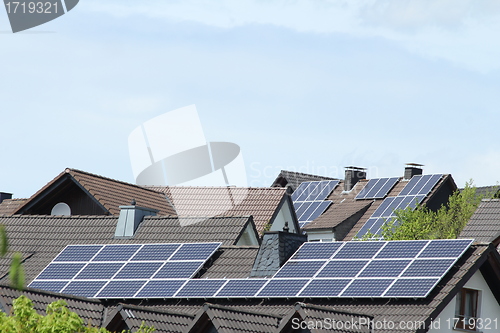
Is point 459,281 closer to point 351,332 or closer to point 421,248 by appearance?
point 421,248

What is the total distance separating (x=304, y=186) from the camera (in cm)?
4881

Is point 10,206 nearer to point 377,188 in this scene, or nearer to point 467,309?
point 377,188

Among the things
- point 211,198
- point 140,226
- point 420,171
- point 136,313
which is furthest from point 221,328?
point 420,171

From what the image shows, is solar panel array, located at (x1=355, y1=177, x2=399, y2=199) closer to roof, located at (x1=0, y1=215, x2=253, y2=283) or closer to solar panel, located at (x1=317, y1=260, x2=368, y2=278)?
roof, located at (x1=0, y1=215, x2=253, y2=283)


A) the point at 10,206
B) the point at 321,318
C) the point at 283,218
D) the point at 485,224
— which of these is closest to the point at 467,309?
the point at 321,318

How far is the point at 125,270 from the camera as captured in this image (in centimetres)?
1978

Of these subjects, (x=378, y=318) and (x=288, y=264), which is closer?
(x=378, y=318)

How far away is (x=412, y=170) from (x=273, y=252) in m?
28.7

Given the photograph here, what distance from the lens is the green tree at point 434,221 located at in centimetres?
3434

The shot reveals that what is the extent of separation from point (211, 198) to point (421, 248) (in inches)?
671

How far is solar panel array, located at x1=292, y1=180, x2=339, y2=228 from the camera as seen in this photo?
146 feet

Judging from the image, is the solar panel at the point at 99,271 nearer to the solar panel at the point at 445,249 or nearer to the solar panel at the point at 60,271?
the solar panel at the point at 60,271

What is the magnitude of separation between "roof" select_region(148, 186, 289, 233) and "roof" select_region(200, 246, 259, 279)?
1077 centimetres

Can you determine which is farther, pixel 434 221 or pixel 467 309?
pixel 434 221
